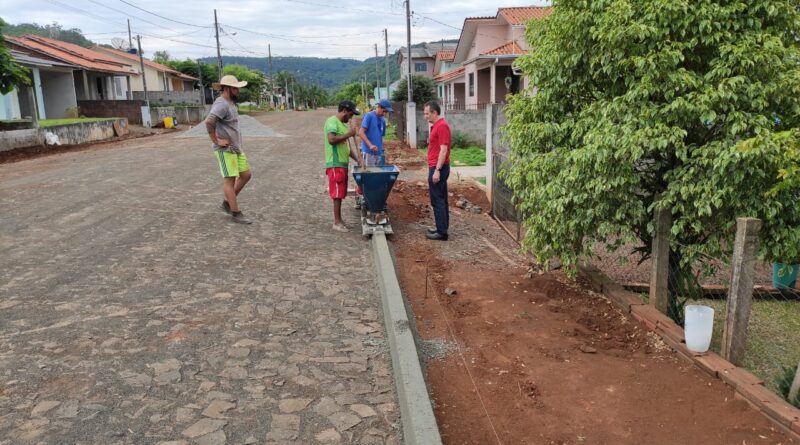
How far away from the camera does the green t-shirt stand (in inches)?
290

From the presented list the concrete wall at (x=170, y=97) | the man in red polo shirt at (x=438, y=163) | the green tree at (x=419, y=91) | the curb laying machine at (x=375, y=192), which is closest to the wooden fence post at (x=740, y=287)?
the man in red polo shirt at (x=438, y=163)

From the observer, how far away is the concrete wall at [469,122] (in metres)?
20.4

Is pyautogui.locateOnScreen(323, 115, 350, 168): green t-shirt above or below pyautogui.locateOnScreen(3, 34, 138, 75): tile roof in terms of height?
below

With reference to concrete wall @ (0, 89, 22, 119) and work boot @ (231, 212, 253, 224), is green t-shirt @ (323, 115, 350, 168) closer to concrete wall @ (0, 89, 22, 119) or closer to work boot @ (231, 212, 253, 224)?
work boot @ (231, 212, 253, 224)

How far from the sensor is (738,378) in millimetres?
3639

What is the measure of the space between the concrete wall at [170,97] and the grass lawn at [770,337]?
45170 millimetres

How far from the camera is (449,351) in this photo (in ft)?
14.4

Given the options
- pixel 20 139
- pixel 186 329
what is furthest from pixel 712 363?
pixel 20 139

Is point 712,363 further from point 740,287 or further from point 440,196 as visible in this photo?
point 440,196

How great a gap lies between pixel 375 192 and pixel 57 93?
30334mm

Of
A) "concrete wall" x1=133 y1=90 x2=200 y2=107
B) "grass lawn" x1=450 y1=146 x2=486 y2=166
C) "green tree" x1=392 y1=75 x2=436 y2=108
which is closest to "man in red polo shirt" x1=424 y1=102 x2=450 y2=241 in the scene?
"grass lawn" x1=450 y1=146 x2=486 y2=166

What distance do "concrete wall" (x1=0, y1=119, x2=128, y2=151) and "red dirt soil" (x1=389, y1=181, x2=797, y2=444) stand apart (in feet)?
51.6

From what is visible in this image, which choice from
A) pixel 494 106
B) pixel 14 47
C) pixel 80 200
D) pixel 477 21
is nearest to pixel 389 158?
pixel 494 106

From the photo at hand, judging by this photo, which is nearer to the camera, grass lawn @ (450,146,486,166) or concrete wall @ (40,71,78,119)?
grass lawn @ (450,146,486,166)
